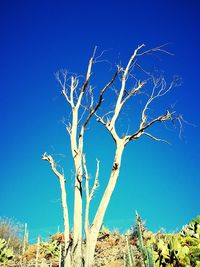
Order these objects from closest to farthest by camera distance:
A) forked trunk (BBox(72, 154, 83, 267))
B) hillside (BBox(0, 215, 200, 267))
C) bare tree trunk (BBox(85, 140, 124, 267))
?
hillside (BBox(0, 215, 200, 267)) → forked trunk (BBox(72, 154, 83, 267)) → bare tree trunk (BBox(85, 140, 124, 267))

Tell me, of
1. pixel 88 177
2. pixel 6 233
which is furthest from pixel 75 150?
pixel 6 233

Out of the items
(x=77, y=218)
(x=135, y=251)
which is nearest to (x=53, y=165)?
(x=77, y=218)

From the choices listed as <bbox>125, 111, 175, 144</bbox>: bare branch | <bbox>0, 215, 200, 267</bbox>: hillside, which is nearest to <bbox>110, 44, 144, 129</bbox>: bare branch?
<bbox>125, 111, 175, 144</bbox>: bare branch

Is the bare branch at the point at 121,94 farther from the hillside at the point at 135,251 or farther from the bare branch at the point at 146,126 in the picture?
the hillside at the point at 135,251

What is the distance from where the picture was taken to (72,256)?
10125 millimetres

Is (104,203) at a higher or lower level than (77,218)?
higher

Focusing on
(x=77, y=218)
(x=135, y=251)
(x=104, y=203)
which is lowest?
(x=77, y=218)

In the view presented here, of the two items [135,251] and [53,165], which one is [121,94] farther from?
[135,251]

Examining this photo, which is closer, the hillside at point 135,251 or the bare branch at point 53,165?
the hillside at point 135,251

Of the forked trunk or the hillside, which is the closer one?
the hillside

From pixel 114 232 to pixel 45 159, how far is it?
37.9ft

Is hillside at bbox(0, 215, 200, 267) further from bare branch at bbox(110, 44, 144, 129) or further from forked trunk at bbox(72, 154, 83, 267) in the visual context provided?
bare branch at bbox(110, 44, 144, 129)

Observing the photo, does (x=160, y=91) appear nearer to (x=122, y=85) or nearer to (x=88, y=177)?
(x=122, y=85)

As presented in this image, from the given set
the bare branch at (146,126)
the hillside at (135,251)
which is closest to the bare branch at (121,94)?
the bare branch at (146,126)
